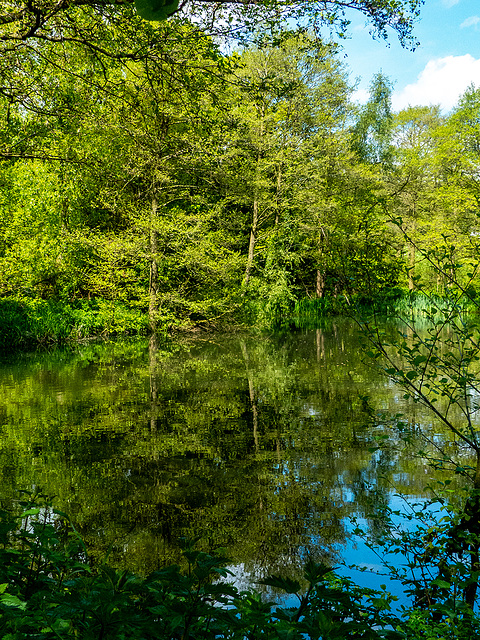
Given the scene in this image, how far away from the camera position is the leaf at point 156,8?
3.74ft

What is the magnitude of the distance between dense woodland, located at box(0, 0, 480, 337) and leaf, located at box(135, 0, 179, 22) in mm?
4457

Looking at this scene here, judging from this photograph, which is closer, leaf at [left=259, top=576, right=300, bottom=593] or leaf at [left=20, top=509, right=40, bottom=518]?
leaf at [left=259, top=576, right=300, bottom=593]

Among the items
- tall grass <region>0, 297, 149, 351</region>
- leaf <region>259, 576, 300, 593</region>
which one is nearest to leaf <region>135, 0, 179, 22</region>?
leaf <region>259, 576, 300, 593</region>

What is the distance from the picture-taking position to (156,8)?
3.78 ft

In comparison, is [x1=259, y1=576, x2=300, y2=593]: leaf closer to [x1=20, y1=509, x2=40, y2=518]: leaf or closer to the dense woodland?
[x1=20, y1=509, x2=40, y2=518]: leaf

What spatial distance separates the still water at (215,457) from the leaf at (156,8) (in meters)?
2.61

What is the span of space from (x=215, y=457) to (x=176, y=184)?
1358 centimetres

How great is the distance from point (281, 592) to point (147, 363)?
8294 mm

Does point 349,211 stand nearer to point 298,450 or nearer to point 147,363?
point 147,363

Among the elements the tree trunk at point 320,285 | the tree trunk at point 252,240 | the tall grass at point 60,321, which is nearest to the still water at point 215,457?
the tall grass at point 60,321

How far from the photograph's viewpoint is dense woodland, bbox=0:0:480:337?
276 inches

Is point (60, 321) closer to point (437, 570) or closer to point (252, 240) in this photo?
point (252, 240)

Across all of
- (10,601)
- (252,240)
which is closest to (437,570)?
(10,601)

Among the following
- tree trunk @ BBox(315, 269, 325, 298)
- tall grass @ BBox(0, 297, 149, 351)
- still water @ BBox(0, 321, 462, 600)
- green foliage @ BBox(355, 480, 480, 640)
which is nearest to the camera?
green foliage @ BBox(355, 480, 480, 640)
